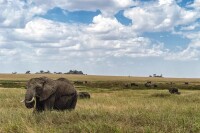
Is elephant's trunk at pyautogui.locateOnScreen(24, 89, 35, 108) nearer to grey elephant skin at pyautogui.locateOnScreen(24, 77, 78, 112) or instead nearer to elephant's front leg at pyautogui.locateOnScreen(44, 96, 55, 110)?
grey elephant skin at pyautogui.locateOnScreen(24, 77, 78, 112)

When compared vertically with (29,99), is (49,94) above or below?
above

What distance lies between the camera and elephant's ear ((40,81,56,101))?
1777 centimetres

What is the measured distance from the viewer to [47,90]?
711 inches

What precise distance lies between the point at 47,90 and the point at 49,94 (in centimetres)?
23

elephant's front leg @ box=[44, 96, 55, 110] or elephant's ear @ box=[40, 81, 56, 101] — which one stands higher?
elephant's ear @ box=[40, 81, 56, 101]

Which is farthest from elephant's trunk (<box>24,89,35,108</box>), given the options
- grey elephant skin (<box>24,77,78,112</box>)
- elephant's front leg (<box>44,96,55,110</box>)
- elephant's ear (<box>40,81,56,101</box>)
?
elephant's front leg (<box>44,96,55,110</box>)

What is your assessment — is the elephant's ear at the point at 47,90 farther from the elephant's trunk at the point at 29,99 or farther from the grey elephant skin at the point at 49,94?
the elephant's trunk at the point at 29,99

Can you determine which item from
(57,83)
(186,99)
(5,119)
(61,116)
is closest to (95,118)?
(61,116)

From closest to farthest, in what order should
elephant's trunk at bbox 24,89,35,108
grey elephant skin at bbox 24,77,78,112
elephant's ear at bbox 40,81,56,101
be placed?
elephant's trunk at bbox 24,89,35,108 < grey elephant skin at bbox 24,77,78,112 < elephant's ear at bbox 40,81,56,101


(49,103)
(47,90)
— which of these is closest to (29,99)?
(47,90)

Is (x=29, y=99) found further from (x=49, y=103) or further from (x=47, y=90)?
(x=49, y=103)

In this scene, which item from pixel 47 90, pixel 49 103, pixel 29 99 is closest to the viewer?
pixel 29 99

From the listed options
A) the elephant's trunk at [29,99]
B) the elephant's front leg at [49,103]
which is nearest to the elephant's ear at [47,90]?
the elephant's front leg at [49,103]

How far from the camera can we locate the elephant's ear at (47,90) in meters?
17.8
